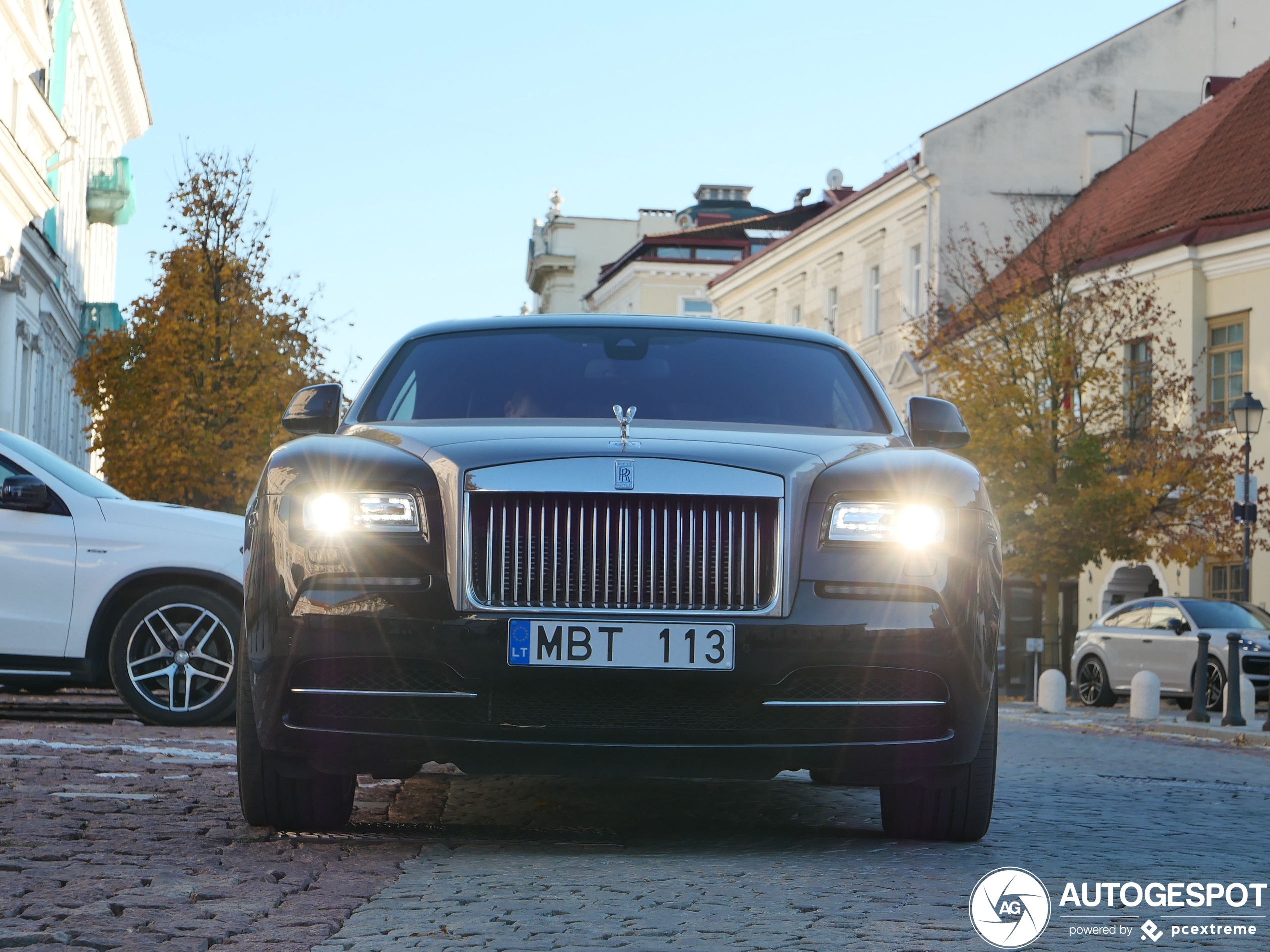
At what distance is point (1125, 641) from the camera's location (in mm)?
23938

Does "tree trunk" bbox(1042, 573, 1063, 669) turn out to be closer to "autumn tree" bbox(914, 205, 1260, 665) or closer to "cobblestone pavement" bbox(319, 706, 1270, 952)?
"autumn tree" bbox(914, 205, 1260, 665)

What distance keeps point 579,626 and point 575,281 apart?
82.1 meters

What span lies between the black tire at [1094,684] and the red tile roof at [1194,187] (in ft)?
30.4

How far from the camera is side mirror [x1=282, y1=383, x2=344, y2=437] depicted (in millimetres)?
6770

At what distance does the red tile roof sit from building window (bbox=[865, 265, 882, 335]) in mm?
6276

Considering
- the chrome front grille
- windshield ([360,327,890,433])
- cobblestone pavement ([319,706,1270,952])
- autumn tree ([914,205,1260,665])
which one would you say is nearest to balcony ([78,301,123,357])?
autumn tree ([914,205,1260,665])

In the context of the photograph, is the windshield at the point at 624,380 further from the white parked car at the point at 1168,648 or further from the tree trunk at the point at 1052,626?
the tree trunk at the point at 1052,626

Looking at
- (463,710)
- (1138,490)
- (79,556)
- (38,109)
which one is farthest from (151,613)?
(38,109)

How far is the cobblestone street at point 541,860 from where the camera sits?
454 centimetres

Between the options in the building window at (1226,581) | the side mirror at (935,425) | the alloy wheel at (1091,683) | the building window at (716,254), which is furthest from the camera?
the building window at (716,254)

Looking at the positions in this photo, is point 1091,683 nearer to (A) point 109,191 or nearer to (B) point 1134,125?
(B) point 1134,125

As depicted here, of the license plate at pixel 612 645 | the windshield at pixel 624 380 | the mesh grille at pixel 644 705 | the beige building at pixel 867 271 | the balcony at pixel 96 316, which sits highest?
the beige building at pixel 867 271

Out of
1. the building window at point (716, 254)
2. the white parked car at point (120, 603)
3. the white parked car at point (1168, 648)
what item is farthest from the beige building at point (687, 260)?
the white parked car at point (120, 603)

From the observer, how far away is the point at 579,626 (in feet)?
17.9
